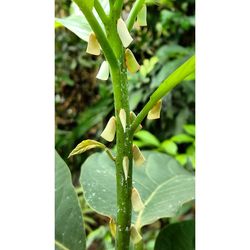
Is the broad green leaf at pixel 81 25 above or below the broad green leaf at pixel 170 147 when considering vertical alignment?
above

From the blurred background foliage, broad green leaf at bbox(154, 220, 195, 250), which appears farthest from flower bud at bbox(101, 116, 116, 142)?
the blurred background foliage

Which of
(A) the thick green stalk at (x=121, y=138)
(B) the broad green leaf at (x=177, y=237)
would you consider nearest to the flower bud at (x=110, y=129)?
(A) the thick green stalk at (x=121, y=138)

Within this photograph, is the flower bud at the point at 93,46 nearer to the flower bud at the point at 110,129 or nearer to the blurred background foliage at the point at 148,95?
the flower bud at the point at 110,129

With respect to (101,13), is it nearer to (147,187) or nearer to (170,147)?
(147,187)
